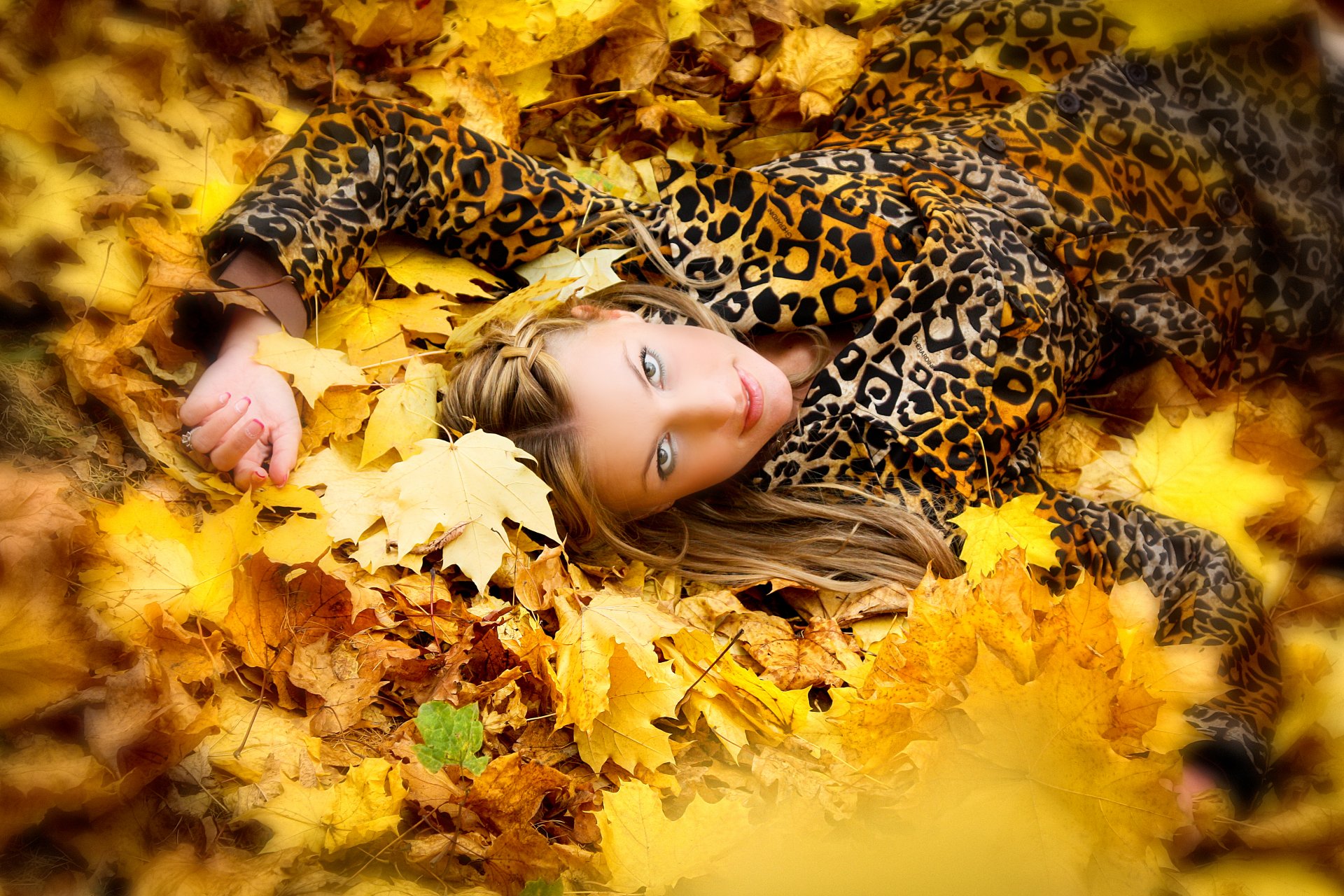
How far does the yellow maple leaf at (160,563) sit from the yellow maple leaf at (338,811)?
34 centimetres

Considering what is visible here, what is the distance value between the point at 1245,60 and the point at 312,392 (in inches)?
94.6

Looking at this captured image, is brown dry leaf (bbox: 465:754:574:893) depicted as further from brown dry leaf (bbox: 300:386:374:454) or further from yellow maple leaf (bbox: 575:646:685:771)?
brown dry leaf (bbox: 300:386:374:454)

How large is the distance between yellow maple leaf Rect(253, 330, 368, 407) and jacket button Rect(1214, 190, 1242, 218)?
2.16 meters

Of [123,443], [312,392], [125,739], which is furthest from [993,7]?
[125,739]

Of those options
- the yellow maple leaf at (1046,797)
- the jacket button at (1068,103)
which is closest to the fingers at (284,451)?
the yellow maple leaf at (1046,797)

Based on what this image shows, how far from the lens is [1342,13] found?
2.13m

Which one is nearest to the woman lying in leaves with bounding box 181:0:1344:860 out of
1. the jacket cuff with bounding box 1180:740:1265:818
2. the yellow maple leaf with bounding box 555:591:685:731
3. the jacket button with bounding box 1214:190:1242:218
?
the jacket button with bounding box 1214:190:1242:218

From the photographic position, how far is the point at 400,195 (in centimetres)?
221

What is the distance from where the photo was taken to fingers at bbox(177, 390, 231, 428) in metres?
1.77

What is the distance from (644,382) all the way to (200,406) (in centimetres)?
89

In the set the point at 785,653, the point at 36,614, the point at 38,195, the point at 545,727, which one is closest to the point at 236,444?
the point at 36,614

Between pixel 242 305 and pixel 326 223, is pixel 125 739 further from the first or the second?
pixel 326 223

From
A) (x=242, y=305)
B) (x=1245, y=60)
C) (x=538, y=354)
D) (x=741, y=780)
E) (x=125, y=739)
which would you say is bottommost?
(x=741, y=780)

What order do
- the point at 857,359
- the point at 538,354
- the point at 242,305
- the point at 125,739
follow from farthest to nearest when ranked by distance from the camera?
the point at 857,359 < the point at 538,354 < the point at 242,305 < the point at 125,739
